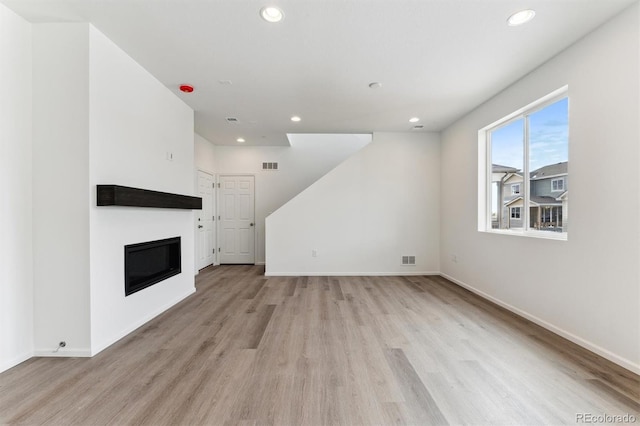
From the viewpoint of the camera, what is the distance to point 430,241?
502cm

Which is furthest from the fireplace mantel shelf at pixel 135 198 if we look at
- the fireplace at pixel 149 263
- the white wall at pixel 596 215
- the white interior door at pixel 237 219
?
the white wall at pixel 596 215

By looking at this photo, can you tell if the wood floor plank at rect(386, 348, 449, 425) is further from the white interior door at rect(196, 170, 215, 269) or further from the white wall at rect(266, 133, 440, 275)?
the white interior door at rect(196, 170, 215, 269)

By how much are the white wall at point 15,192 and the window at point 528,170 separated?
15.8ft

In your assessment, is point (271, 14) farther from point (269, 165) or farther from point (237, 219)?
point (237, 219)

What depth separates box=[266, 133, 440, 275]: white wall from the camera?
500 centimetres

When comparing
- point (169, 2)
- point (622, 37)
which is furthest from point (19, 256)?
point (622, 37)

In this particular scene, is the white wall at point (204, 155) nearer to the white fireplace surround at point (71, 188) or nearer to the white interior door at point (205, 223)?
the white interior door at point (205, 223)

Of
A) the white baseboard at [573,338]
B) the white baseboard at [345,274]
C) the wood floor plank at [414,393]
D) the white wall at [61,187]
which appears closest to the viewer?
the wood floor plank at [414,393]

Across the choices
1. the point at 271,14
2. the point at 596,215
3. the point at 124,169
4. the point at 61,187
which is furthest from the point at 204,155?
the point at 596,215

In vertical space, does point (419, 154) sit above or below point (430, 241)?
above

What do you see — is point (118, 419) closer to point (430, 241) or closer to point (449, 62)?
point (449, 62)

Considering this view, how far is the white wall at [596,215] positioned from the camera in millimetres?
1936

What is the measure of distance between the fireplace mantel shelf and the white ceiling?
1.37 metres

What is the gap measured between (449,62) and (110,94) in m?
3.33
